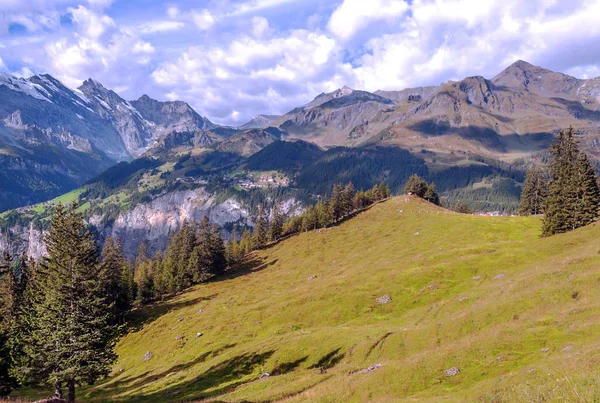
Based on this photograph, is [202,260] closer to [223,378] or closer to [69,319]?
[223,378]

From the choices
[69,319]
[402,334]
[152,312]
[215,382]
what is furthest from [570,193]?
[152,312]

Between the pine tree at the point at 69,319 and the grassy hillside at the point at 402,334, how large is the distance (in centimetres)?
838

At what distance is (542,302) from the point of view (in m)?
36.7

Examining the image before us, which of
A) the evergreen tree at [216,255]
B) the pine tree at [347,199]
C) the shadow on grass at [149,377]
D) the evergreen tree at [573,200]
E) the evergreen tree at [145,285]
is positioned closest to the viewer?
the shadow on grass at [149,377]

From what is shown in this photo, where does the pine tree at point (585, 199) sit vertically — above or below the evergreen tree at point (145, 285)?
above

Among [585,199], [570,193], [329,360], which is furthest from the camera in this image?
[570,193]

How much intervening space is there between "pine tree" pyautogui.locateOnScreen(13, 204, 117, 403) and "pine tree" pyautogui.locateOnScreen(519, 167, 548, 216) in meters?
129

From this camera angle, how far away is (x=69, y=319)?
34938mm

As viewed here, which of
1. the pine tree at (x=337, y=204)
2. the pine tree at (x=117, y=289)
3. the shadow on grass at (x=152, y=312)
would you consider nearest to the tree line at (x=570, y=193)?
the shadow on grass at (x=152, y=312)

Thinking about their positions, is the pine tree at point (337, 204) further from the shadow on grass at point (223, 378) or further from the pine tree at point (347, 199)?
the shadow on grass at point (223, 378)

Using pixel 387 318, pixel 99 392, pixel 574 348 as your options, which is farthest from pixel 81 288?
pixel 574 348

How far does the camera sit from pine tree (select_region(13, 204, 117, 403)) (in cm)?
3406

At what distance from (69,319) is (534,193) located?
140 meters

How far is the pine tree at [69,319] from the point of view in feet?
112
